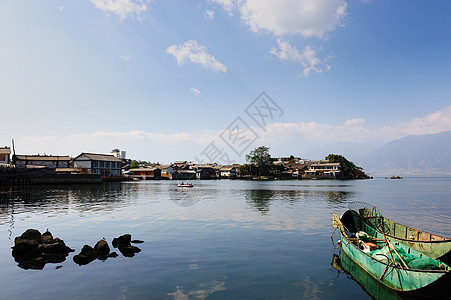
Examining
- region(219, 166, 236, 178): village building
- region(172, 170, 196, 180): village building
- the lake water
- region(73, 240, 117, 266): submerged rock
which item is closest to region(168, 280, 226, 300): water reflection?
the lake water

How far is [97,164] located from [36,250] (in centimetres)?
9885

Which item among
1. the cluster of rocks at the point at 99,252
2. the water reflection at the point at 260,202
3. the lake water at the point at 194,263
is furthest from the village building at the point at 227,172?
the cluster of rocks at the point at 99,252

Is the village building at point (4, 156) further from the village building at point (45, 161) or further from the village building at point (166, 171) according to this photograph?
the village building at point (166, 171)

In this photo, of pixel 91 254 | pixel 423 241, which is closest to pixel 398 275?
pixel 423 241

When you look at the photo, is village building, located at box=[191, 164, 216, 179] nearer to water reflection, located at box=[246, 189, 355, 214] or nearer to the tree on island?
the tree on island

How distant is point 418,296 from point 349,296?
2594mm

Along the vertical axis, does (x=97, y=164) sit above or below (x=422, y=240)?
above

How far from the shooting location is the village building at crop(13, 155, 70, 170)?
93.3m

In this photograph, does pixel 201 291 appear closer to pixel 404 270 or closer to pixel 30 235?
pixel 404 270

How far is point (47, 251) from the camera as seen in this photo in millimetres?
16688

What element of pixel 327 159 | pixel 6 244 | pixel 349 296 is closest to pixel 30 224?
pixel 6 244

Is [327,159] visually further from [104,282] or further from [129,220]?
[104,282]

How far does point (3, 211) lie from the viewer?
33844mm

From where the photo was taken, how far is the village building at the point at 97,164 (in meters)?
105
